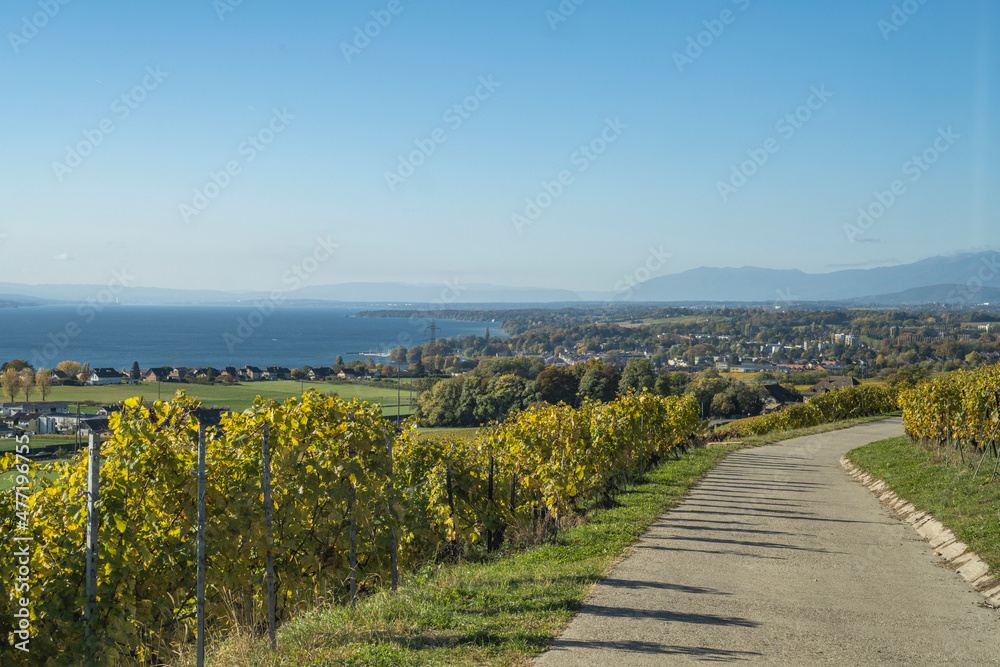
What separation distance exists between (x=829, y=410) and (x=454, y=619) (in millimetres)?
35643

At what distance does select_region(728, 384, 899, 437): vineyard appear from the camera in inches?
1372

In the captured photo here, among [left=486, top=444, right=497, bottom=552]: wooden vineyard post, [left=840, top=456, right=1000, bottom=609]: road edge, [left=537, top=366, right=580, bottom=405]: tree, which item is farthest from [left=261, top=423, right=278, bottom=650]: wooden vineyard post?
[left=537, top=366, right=580, bottom=405]: tree

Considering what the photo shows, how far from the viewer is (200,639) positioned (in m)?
4.07

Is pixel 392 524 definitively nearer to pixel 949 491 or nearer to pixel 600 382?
pixel 949 491

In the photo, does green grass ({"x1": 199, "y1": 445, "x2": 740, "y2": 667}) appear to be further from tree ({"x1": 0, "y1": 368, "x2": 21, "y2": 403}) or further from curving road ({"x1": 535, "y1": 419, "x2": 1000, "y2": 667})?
tree ({"x1": 0, "y1": 368, "x2": 21, "y2": 403})

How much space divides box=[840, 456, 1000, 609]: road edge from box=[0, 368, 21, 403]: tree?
45.0 m

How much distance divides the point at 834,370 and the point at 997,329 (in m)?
22.3

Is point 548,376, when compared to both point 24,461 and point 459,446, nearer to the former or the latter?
point 459,446

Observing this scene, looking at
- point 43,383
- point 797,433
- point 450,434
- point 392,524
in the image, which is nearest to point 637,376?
point 797,433

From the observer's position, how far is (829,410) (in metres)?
36.2

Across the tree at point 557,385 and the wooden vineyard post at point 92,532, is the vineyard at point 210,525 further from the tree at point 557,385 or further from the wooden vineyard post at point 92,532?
the tree at point 557,385

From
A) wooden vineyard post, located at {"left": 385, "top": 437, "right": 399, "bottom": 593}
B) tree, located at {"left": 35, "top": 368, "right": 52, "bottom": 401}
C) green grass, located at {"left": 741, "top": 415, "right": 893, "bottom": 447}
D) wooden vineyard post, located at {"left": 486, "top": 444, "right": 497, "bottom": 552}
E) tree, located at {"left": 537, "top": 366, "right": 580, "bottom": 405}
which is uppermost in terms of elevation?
wooden vineyard post, located at {"left": 385, "top": 437, "right": 399, "bottom": 593}

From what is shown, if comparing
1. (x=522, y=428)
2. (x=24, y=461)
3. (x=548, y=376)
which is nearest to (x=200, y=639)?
(x=24, y=461)

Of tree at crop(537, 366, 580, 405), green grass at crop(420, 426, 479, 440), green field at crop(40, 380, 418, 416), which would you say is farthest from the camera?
tree at crop(537, 366, 580, 405)
